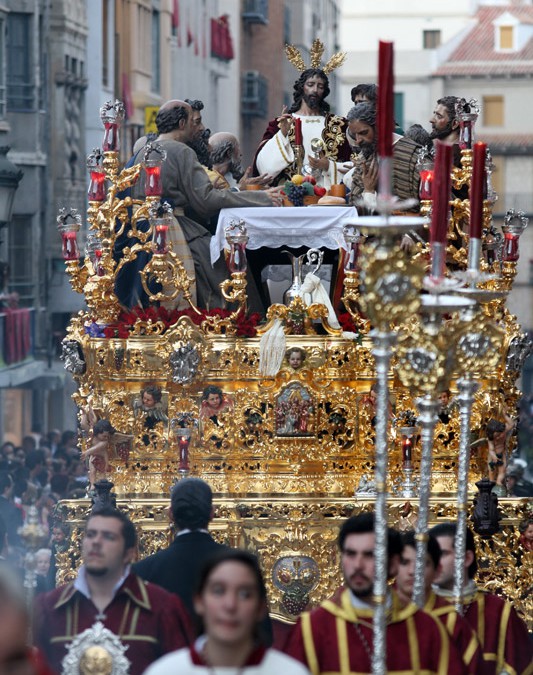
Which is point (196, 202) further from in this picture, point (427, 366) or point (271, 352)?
point (427, 366)

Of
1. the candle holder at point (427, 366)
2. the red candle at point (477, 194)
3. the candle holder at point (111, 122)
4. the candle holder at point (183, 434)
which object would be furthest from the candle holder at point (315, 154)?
the candle holder at point (427, 366)

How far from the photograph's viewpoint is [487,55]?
78.4 metres

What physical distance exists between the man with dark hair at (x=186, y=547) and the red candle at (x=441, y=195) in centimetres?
215

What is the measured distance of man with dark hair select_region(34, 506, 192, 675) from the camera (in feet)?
30.3

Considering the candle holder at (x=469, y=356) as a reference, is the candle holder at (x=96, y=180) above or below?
above

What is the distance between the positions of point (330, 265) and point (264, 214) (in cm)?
114

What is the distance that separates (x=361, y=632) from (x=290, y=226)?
6.07 metres

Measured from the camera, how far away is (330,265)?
609 inches

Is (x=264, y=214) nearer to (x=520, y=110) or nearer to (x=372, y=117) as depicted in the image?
(x=372, y=117)

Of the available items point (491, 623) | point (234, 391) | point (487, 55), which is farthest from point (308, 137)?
point (487, 55)

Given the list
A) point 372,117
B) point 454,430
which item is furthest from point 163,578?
point 372,117

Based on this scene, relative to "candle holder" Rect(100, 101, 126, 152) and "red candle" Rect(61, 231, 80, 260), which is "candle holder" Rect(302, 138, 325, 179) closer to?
"candle holder" Rect(100, 101, 126, 152)

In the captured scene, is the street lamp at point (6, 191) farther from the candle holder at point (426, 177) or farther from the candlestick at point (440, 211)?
the candlestick at point (440, 211)

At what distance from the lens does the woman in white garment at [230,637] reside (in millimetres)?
7250
